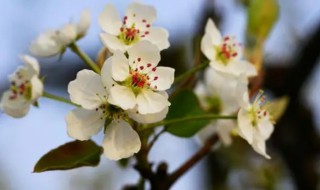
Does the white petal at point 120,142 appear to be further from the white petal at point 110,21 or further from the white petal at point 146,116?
the white petal at point 110,21

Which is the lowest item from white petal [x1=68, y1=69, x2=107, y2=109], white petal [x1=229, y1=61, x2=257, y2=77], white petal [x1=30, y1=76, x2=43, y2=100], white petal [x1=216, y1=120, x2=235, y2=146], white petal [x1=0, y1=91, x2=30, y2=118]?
white petal [x1=216, y1=120, x2=235, y2=146]

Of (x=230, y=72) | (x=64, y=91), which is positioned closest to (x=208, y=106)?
(x=230, y=72)

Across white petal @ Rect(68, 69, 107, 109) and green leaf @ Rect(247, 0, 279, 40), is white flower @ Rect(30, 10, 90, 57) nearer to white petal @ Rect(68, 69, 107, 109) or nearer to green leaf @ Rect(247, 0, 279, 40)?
white petal @ Rect(68, 69, 107, 109)

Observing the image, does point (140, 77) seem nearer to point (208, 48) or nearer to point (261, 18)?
point (208, 48)

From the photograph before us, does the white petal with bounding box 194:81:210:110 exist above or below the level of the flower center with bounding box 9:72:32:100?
below

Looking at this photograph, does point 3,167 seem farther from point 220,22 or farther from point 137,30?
point 137,30

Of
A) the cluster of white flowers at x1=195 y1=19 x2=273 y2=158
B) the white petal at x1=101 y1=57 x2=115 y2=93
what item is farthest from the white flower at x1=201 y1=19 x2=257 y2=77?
the white petal at x1=101 y1=57 x2=115 y2=93

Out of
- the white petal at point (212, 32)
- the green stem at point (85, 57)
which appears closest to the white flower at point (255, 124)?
the white petal at point (212, 32)
